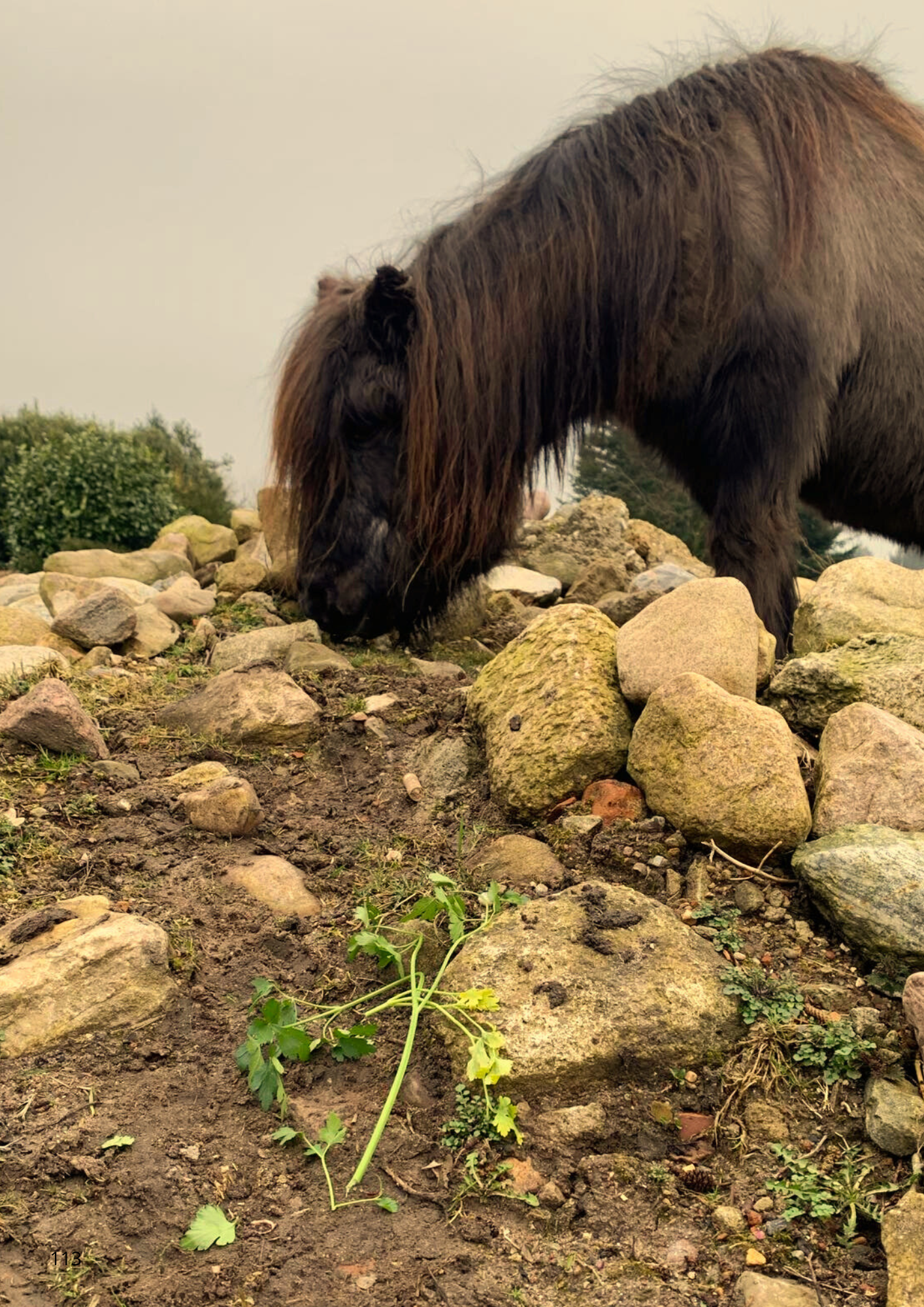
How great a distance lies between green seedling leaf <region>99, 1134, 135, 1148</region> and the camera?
5.78ft

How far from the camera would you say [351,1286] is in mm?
1536

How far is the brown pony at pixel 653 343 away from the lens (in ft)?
11.9

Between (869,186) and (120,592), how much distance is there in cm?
343

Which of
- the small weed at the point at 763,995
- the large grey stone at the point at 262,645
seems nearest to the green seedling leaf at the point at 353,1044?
the small weed at the point at 763,995

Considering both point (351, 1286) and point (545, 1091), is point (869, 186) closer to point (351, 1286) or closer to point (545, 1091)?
point (545, 1091)

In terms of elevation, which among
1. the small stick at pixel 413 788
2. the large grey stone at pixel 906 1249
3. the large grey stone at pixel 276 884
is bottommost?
the small stick at pixel 413 788

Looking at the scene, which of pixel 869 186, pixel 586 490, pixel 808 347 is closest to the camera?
pixel 808 347

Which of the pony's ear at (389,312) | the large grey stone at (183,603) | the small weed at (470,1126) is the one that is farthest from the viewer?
the large grey stone at (183,603)

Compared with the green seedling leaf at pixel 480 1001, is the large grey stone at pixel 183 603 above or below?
below

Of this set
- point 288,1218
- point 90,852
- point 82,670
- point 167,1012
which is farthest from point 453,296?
point 288,1218

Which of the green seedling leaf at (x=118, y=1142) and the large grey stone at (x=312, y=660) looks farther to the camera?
the large grey stone at (x=312, y=660)

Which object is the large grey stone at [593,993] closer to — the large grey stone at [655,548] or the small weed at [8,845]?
the small weed at [8,845]

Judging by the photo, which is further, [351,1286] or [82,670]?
[82,670]

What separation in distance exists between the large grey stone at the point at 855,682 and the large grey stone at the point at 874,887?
63 centimetres
